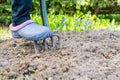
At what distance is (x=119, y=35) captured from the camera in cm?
401

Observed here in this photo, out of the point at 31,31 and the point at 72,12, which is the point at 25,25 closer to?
the point at 31,31

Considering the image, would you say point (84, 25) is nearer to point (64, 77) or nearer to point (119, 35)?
point (119, 35)

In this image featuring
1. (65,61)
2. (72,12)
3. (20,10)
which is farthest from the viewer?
(72,12)

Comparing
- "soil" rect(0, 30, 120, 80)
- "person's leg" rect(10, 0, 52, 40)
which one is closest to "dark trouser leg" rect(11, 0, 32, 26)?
"person's leg" rect(10, 0, 52, 40)

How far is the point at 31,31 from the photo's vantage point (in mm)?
2994

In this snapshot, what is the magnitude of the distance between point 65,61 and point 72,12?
4182 mm

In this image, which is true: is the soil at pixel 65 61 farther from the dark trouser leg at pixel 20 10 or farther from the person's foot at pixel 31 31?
the dark trouser leg at pixel 20 10

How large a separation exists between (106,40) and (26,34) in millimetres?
937

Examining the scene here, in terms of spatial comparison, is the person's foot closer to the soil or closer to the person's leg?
the person's leg

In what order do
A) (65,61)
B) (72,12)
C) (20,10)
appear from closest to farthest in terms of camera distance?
(65,61) < (20,10) < (72,12)

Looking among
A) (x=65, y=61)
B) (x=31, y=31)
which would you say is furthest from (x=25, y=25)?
(x=65, y=61)

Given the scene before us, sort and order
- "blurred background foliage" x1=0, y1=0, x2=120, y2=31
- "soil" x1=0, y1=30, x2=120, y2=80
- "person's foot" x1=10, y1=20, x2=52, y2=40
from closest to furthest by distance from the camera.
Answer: "soil" x1=0, y1=30, x2=120, y2=80, "person's foot" x1=10, y1=20, x2=52, y2=40, "blurred background foliage" x1=0, y1=0, x2=120, y2=31

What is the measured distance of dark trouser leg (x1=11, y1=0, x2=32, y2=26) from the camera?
9.75ft

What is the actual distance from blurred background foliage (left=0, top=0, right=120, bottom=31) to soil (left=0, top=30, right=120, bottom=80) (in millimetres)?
1598
